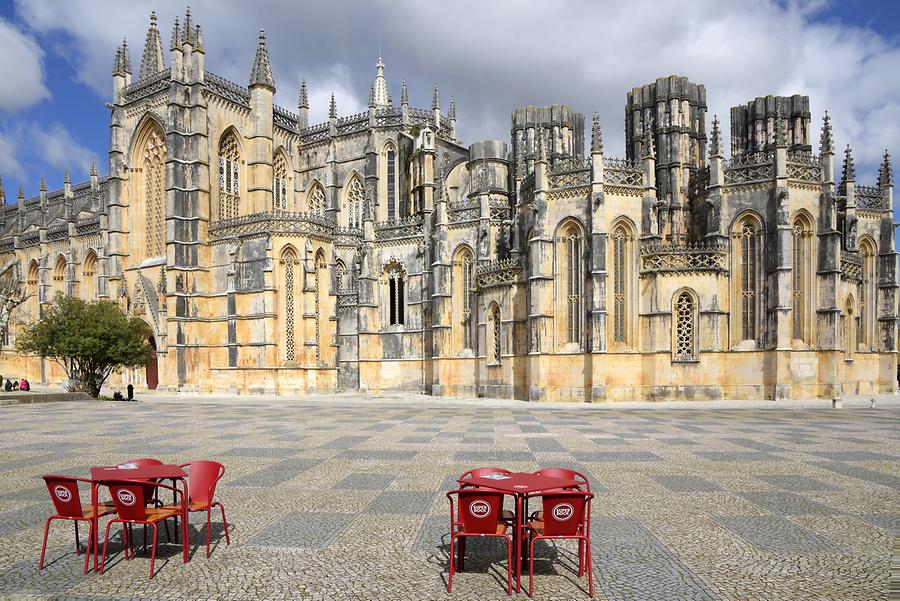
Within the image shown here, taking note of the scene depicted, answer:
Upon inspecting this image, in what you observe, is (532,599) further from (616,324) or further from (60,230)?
(60,230)

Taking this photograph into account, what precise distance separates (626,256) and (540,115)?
727 inches

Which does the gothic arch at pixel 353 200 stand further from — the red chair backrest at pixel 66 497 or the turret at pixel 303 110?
the red chair backrest at pixel 66 497

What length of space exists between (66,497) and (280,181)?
4579cm

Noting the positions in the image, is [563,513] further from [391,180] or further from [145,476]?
[391,180]

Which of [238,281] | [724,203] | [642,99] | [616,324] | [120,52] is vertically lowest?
[616,324]

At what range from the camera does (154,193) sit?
45281 millimetres

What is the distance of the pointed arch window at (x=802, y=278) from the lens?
30.7 m

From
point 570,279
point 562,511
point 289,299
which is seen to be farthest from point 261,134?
point 562,511

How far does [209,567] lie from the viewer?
624 centimetres

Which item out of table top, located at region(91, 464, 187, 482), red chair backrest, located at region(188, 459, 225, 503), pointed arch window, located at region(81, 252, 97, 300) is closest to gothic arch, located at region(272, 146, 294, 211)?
pointed arch window, located at region(81, 252, 97, 300)

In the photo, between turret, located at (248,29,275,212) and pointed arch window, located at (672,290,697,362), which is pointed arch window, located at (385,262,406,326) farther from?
pointed arch window, located at (672,290,697,362)

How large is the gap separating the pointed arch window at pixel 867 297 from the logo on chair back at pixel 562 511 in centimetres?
3897

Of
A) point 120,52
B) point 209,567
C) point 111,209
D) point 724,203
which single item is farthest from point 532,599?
point 120,52

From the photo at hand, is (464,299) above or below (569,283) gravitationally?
below
